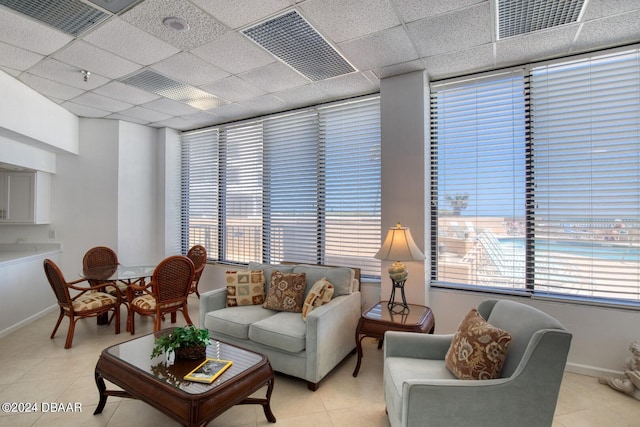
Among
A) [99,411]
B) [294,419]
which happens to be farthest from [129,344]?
[294,419]

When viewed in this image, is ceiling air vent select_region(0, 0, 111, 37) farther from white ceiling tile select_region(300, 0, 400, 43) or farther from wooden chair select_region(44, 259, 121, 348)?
wooden chair select_region(44, 259, 121, 348)

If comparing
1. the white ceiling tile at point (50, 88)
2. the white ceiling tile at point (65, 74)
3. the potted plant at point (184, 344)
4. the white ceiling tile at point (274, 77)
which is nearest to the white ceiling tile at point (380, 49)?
the white ceiling tile at point (274, 77)

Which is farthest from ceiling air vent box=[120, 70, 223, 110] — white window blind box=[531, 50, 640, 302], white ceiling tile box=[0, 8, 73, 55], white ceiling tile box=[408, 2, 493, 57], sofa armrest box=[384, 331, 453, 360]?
white window blind box=[531, 50, 640, 302]

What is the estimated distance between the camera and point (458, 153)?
3297 millimetres

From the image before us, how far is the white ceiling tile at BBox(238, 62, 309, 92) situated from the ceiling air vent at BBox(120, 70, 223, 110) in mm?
769

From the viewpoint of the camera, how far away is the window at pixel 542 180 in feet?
8.71

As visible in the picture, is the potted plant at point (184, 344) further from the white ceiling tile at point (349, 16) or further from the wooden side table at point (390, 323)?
the white ceiling tile at point (349, 16)

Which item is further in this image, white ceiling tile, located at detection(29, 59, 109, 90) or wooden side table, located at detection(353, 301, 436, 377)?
white ceiling tile, located at detection(29, 59, 109, 90)

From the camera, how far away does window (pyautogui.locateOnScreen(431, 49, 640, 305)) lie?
2.66m

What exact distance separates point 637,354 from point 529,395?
5.42ft

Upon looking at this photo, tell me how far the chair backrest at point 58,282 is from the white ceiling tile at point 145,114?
2.27 meters

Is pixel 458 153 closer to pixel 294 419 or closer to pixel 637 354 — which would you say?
pixel 637 354

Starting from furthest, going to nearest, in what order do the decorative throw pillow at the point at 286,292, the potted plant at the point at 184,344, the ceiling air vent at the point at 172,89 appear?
the ceiling air vent at the point at 172,89 → the decorative throw pillow at the point at 286,292 → the potted plant at the point at 184,344

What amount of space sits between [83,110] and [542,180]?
5.73 meters
